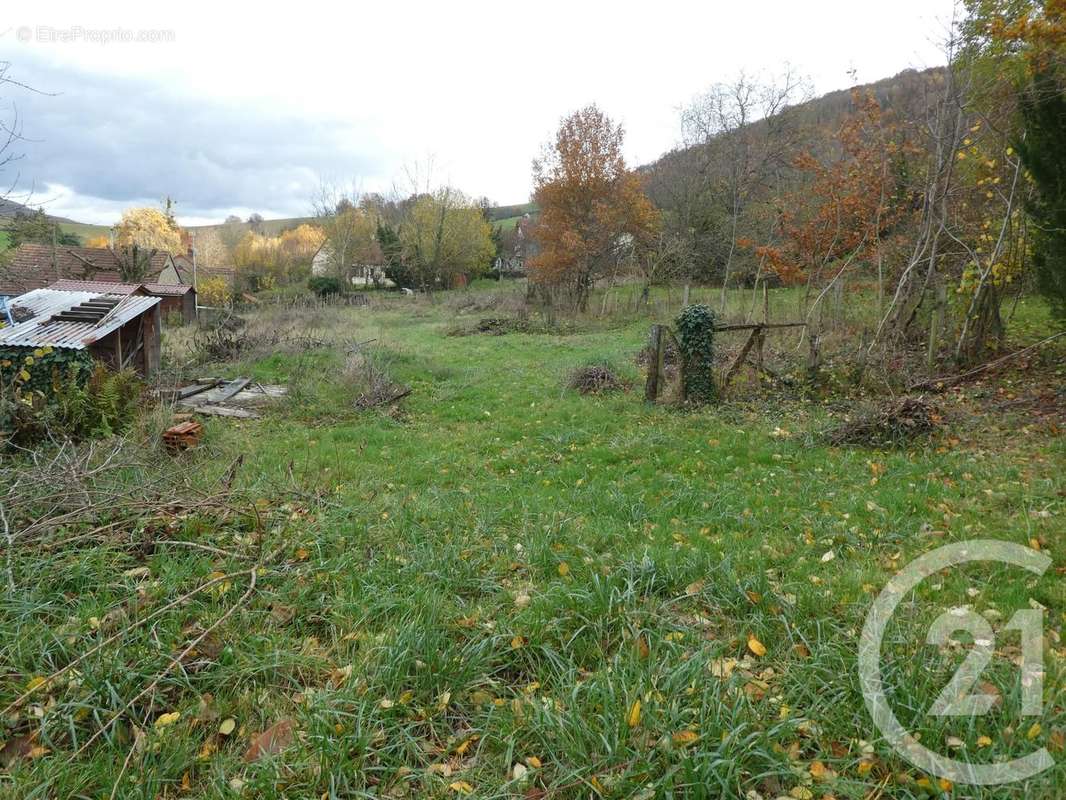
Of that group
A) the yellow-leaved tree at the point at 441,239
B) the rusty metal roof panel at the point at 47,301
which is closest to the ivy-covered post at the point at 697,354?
the rusty metal roof panel at the point at 47,301

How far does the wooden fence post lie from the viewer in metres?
9.35

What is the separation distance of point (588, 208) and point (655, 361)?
740 inches

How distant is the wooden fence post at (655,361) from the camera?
30.7 ft

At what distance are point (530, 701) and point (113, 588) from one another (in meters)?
2.68

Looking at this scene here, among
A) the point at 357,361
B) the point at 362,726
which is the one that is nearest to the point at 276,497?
the point at 362,726

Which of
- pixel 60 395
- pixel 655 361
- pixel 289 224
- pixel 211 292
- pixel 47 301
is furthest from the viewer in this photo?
pixel 289 224

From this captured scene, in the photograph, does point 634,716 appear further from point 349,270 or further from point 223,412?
point 349,270

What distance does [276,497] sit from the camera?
195 inches

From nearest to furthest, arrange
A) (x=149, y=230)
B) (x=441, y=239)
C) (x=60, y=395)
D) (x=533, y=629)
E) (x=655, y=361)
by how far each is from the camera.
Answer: (x=533, y=629) < (x=60, y=395) < (x=655, y=361) < (x=441, y=239) < (x=149, y=230)

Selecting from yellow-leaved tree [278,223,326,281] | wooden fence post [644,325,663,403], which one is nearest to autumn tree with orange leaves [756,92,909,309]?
wooden fence post [644,325,663,403]

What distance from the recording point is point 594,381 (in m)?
10.6

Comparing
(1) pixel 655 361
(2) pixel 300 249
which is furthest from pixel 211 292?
(1) pixel 655 361

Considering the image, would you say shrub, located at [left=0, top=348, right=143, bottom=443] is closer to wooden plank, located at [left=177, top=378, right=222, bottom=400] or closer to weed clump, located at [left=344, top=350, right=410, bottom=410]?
wooden plank, located at [left=177, top=378, right=222, bottom=400]

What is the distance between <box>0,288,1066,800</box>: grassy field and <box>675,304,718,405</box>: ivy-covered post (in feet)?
8.86
